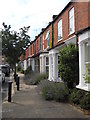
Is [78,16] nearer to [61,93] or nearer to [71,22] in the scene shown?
[71,22]

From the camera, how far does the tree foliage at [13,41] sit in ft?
80.8

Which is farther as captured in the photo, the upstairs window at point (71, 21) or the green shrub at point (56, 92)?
the upstairs window at point (71, 21)

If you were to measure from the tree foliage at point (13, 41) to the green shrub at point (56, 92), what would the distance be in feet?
52.6

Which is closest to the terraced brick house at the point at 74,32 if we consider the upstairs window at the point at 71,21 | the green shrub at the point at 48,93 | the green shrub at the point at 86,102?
the upstairs window at the point at 71,21

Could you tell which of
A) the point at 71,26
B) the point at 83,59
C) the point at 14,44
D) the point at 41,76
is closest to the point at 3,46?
the point at 14,44

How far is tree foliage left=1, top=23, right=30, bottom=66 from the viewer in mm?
24641

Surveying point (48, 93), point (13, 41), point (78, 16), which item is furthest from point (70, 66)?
point (13, 41)

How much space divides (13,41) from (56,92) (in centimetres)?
1725

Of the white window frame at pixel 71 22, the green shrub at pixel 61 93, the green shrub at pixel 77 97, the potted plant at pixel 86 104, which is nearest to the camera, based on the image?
the potted plant at pixel 86 104

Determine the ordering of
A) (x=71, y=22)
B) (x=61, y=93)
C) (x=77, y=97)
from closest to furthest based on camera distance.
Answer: (x=77, y=97) < (x=61, y=93) < (x=71, y=22)

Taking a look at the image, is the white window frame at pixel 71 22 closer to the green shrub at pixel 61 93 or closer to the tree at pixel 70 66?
the tree at pixel 70 66

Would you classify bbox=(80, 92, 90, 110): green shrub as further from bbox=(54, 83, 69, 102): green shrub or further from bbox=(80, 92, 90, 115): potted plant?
bbox=(54, 83, 69, 102): green shrub

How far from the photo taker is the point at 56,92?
Result: 915cm

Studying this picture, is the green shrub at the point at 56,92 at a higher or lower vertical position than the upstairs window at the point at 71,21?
lower
